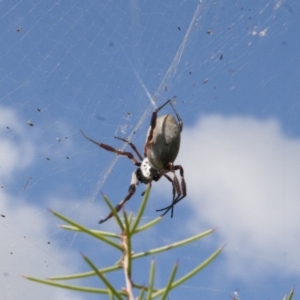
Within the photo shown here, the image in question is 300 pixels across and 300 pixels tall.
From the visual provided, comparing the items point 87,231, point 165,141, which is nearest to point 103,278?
point 87,231

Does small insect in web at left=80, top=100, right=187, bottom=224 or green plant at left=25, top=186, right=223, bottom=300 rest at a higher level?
small insect in web at left=80, top=100, right=187, bottom=224

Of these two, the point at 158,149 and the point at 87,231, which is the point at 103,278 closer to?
the point at 87,231

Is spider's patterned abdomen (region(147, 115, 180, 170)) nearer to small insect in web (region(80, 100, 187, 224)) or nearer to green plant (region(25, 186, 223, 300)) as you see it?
small insect in web (region(80, 100, 187, 224))

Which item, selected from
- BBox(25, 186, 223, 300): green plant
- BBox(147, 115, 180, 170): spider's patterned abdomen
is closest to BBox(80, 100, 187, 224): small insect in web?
BBox(147, 115, 180, 170): spider's patterned abdomen

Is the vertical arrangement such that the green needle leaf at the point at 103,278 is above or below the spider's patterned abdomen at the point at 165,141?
below

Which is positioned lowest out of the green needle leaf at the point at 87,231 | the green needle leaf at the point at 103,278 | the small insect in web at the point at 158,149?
the green needle leaf at the point at 103,278

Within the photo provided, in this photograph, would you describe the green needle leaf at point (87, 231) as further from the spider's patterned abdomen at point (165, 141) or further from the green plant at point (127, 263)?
the spider's patterned abdomen at point (165, 141)

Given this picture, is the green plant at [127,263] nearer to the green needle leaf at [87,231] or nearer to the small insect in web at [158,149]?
the green needle leaf at [87,231]

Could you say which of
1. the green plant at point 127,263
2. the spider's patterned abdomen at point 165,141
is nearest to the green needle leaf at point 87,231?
the green plant at point 127,263

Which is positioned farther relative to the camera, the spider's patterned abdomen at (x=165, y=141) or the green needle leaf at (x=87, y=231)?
the spider's patterned abdomen at (x=165, y=141)
